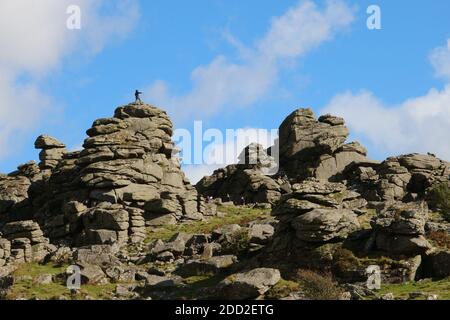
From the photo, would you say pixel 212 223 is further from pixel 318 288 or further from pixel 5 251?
pixel 318 288

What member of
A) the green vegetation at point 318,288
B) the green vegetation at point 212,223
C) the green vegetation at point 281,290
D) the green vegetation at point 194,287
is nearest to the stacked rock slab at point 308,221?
the green vegetation at point 194,287

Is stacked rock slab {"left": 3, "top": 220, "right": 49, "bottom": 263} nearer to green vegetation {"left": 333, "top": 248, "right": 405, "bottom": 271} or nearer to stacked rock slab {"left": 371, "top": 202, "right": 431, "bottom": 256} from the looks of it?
green vegetation {"left": 333, "top": 248, "right": 405, "bottom": 271}

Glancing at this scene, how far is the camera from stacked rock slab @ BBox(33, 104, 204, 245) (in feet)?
236

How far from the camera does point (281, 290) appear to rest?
44.6 meters

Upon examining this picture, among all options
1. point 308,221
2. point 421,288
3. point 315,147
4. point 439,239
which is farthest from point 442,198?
point 421,288

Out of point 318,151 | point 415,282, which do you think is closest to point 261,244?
point 415,282

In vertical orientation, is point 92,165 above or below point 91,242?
above

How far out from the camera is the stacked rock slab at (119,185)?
7200 centimetres

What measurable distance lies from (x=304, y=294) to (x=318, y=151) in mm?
52399

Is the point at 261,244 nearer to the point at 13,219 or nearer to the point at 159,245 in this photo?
the point at 159,245

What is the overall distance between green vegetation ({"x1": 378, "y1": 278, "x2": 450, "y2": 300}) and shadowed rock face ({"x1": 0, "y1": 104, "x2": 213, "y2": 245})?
29837 millimetres

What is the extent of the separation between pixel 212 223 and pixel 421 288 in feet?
108

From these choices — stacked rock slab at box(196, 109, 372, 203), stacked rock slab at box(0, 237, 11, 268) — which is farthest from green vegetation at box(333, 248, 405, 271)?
stacked rock slab at box(196, 109, 372, 203)
